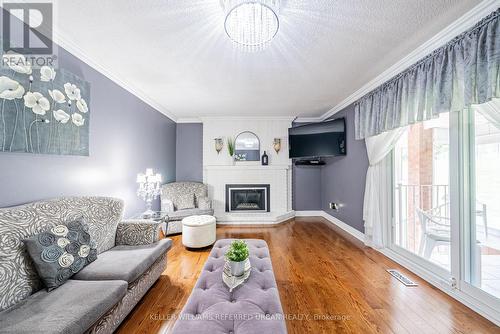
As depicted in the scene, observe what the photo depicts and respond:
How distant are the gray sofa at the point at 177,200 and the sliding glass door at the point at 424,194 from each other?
10.5ft

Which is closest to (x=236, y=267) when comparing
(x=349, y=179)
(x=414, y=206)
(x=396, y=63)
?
(x=414, y=206)

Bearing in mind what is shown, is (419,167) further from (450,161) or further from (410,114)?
(410,114)

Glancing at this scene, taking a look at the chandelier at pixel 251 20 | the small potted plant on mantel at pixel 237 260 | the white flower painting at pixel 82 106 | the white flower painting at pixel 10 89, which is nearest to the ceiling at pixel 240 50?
the chandelier at pixel 251 20

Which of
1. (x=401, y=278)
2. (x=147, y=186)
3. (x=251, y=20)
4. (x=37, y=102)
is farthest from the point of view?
(x=147, y=186)

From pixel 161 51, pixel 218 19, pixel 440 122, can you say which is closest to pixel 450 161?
pixel 440 122

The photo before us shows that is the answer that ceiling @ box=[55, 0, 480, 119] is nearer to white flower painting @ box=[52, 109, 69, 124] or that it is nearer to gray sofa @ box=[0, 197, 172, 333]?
white flower painting @ box=[52, 109, 69, 124]

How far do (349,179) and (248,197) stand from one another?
2231 mm

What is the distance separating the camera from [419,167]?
2.52m

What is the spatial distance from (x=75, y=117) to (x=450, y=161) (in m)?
3.82

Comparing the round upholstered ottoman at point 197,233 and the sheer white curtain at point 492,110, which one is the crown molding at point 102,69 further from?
the sheer white curtain at point 492,110

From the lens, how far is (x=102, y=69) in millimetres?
2402

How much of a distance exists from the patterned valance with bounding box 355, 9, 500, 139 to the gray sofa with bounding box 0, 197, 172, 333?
10.1ft

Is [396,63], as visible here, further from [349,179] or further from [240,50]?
[349,179]

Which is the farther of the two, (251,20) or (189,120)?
(189,120)
